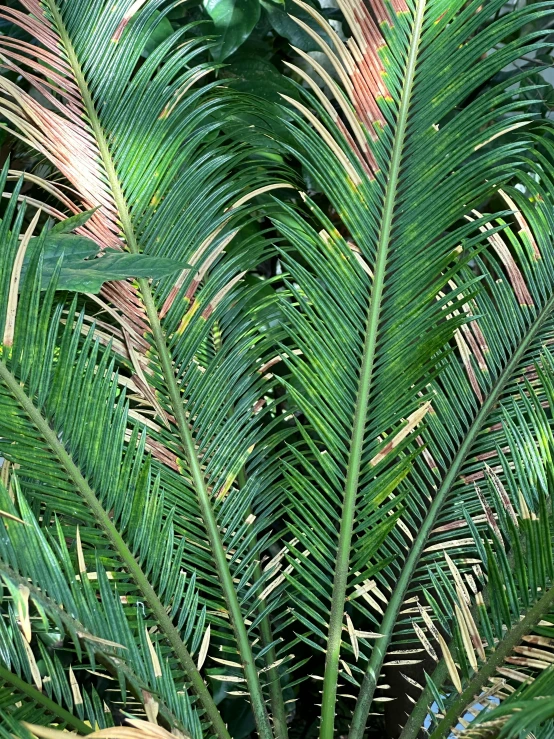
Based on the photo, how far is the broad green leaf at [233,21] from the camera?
1025mm

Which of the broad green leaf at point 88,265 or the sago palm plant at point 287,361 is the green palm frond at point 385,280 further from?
the broad green leaf at point 88,265

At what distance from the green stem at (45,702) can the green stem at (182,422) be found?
A: 0.68 feet

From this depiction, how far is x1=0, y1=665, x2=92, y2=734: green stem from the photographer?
68cm

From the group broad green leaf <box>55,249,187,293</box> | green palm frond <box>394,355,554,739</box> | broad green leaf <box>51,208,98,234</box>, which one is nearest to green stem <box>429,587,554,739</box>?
green palm frond <box>394,355,554,739</box>

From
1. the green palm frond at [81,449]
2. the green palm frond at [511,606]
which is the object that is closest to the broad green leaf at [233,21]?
the green palm frond at [81,449]

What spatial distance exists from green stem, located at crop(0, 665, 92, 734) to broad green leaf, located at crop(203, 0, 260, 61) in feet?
2.58

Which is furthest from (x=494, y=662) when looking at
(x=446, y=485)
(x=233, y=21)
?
(x=233, y=21)

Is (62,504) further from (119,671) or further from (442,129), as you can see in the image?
(442,129)

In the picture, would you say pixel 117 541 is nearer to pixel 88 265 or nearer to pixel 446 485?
pixel 88 265

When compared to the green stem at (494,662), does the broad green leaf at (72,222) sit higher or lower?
higher

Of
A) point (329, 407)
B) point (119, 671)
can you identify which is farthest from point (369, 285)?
point (119, 671)

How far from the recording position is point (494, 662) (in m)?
0.72

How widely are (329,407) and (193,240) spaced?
26cm

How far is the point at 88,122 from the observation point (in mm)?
943
